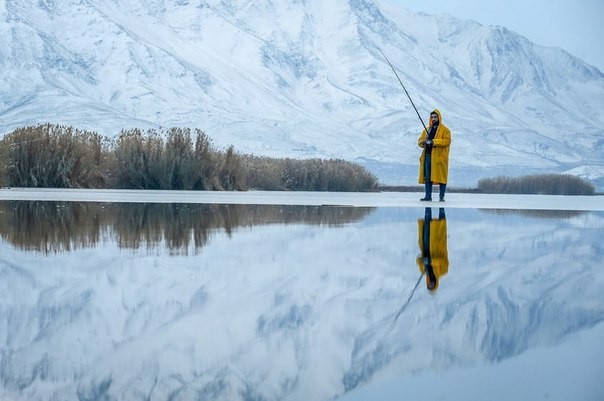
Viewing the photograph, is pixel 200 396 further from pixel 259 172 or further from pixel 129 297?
pixel 259 172

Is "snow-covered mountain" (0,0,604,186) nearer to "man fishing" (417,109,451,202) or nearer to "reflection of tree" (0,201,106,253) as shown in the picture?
"man fishing" (417,109,451,202)

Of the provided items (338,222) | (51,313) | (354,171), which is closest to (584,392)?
(51,313)

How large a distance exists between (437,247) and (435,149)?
7.21m

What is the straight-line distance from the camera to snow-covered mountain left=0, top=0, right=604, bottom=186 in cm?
10631

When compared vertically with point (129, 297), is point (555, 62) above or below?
above

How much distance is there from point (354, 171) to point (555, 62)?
136 metres

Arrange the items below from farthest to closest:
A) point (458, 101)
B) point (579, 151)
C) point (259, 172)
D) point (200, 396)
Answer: point (458, 101) → point (579, 151) → point (259, 172) → point (200, 396)

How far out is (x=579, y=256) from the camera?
21.7 ft

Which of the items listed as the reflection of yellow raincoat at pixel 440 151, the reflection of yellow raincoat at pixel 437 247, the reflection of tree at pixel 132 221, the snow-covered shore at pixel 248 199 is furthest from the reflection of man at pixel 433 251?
the snow-covered shore at pixel 248 199

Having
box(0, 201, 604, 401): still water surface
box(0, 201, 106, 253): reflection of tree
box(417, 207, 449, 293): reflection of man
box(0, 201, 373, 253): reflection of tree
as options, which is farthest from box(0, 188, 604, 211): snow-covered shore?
box(0, 201, 604, 401): still water surface

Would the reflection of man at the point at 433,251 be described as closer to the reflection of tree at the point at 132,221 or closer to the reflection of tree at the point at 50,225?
the reflection of tree at the point at 132,221

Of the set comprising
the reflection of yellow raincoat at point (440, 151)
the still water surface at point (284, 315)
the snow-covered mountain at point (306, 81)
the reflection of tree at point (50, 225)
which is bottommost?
the still water surface at point (284, 315)

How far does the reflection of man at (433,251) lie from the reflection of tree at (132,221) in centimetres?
83

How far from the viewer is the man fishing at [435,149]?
1380 centimetres
